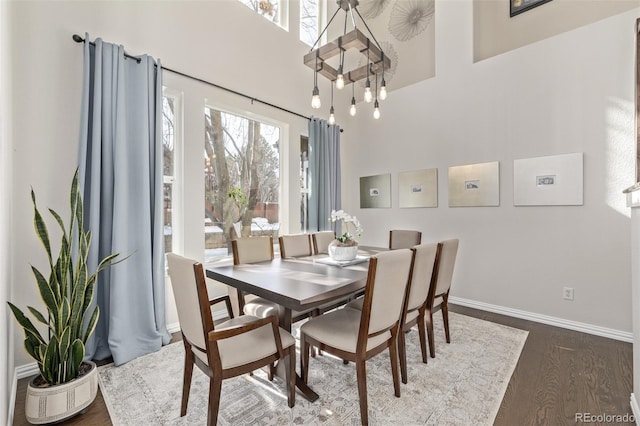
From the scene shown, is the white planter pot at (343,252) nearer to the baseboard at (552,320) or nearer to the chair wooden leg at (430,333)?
the chair wooden leg at (430,333)

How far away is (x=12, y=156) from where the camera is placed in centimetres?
196

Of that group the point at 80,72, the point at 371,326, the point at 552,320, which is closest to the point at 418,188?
the point at 552,320

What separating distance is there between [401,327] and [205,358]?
123 centimetres

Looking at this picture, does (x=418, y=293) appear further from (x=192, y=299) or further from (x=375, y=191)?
(x=375, y=191)

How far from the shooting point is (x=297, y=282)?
186 centimetres

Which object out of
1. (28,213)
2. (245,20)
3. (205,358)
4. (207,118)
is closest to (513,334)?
(205,358)

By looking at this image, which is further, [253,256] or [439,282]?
[253,256]

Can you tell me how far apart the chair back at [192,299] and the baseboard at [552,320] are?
3.19 m

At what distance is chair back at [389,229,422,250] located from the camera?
3.27 m

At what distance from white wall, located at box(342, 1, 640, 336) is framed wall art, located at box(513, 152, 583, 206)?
7cm

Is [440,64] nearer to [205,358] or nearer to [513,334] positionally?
[513,334]

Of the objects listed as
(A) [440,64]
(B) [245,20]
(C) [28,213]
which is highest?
(B) [245,20]

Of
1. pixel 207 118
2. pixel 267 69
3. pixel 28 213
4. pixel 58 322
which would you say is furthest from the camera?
pixel 267 69

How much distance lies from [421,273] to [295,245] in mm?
1432
